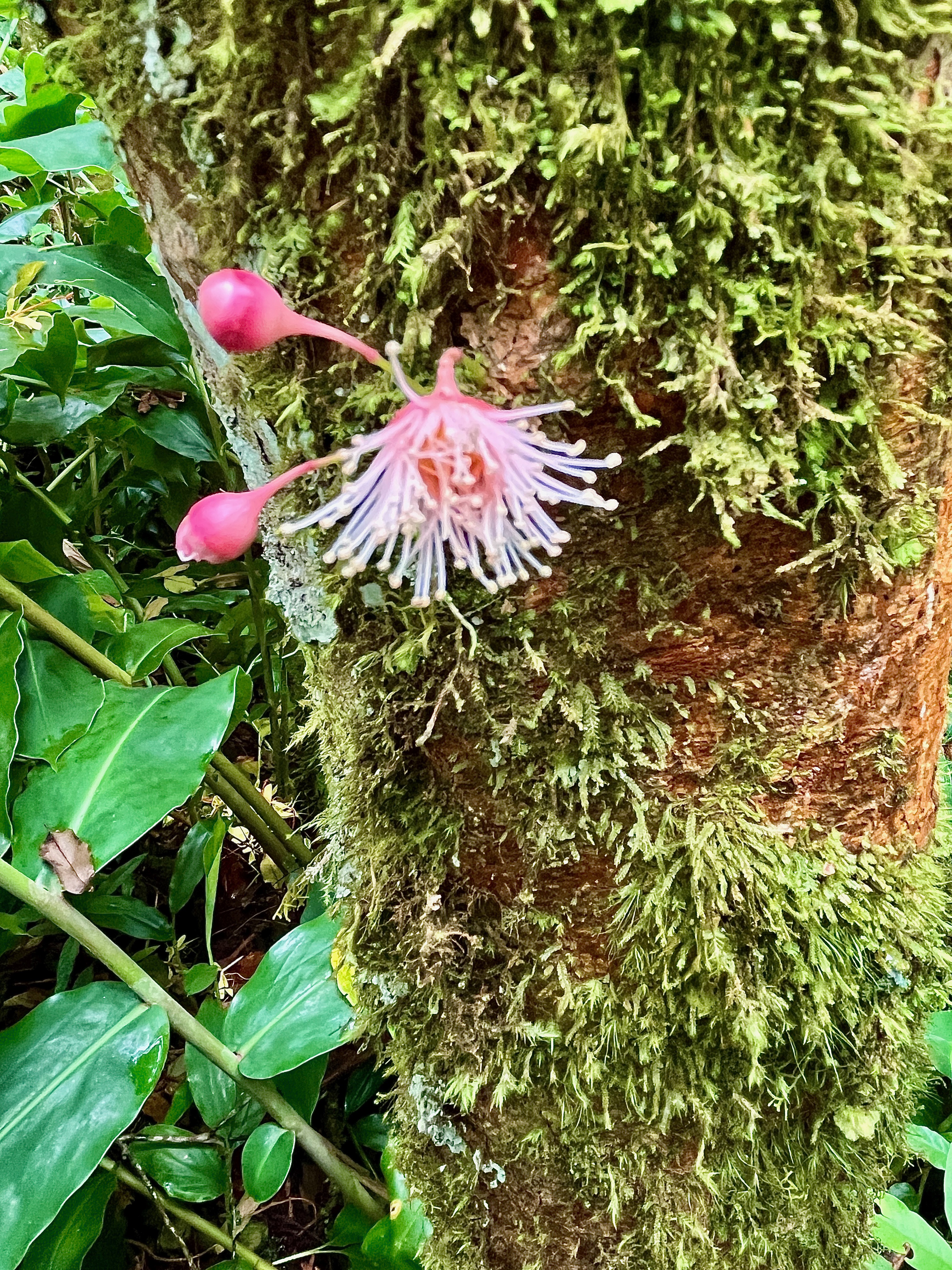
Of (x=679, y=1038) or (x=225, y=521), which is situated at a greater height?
(x=225, y=521)

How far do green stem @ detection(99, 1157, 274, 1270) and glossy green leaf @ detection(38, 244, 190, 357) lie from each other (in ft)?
3.63

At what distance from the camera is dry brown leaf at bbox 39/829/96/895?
81cm

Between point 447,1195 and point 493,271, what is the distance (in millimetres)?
956

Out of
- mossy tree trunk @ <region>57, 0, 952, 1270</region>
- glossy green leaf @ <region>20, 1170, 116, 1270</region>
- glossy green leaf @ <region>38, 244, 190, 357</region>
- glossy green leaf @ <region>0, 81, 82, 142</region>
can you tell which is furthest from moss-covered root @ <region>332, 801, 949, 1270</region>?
glossy green leaf @ <region>0, 81, 82, 142</region>

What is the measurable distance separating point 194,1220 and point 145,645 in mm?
826


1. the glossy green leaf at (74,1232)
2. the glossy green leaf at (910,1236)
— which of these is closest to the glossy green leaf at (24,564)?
the glossy green leaf at (74,1232)

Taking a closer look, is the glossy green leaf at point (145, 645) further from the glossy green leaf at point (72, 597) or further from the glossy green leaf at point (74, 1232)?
the glossy green leaf at point (74, 1232)

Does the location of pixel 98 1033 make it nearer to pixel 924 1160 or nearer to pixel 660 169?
pixel 660 169

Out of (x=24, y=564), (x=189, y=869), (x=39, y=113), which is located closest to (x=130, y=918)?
(x=189, y=869)

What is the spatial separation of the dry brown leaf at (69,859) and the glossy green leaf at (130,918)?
1.21ft

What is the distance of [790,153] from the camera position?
45 centimetres

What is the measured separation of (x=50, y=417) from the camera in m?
1.09

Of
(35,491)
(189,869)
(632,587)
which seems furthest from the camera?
(189,869)

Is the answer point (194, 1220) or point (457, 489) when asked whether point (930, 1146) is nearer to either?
point (194, 1220)
